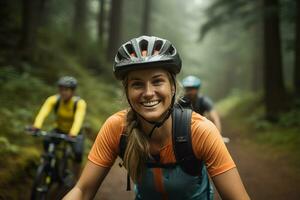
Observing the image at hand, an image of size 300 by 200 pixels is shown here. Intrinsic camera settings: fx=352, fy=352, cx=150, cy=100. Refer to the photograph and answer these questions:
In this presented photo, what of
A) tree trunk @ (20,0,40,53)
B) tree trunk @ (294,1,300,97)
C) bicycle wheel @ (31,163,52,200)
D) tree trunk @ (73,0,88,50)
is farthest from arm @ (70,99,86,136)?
tree trunk @ (73,0,88,50)

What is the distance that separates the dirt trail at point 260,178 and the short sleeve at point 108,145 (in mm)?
4639

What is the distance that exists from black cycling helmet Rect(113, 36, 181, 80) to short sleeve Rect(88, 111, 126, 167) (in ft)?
1.50

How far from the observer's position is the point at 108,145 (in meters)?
3.12

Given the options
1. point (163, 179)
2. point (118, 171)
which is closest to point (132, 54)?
point (163, 179)

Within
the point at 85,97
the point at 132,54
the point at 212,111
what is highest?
the point at 132,54

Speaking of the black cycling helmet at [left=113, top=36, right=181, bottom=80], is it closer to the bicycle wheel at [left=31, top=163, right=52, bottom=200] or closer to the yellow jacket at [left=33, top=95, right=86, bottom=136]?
the bicycle wheel at [left=31, top=163, right=52, bottom=200]

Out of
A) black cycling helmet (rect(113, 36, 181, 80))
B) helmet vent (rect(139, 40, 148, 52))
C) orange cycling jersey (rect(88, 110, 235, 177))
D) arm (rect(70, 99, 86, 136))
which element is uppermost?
helmet vent (rect(139, 40, 148, 52))

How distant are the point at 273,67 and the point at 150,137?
12447mm

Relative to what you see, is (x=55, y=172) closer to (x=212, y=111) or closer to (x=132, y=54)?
(x=212, y=111)

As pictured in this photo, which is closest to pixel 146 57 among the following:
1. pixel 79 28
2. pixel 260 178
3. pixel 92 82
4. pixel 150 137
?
pixel 150 137

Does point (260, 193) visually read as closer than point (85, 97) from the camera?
Yes

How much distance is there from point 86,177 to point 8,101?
7863 millimetres

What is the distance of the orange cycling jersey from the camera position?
2793mm

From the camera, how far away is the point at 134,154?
2.95 m
